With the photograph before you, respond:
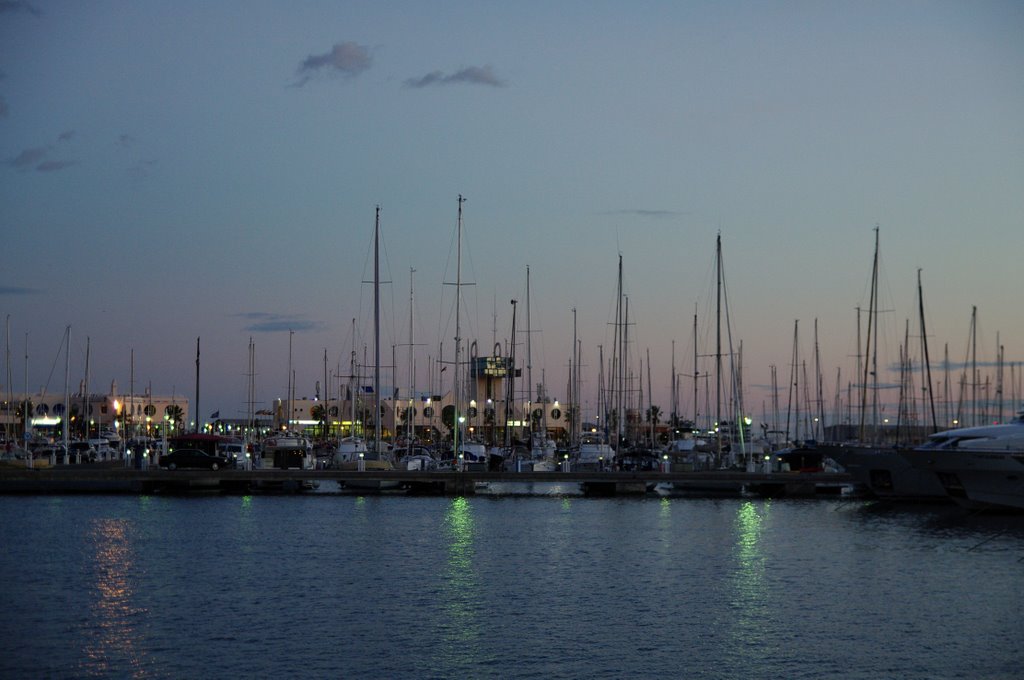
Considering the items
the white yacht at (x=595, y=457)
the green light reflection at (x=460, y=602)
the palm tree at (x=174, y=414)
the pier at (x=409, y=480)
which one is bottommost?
the green light reflection at (x=460, y=602)

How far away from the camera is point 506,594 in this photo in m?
35.8

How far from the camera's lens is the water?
27.0 meters

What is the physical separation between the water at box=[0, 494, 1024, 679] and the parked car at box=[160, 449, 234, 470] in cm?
1156

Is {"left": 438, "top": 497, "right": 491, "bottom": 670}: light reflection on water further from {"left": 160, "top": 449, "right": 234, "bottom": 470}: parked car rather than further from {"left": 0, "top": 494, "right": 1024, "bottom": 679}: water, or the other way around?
{"left": 160, "top": 449, "right": 234, "bottom": 470}: parked car

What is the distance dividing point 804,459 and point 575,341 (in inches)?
1165

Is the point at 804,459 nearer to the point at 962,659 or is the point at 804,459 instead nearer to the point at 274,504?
the point at 274,504

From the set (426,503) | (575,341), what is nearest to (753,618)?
(426,503)

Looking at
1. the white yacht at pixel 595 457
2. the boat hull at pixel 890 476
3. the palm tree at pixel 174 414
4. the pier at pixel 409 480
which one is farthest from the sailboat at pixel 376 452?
the palm tree at pixel 174 414

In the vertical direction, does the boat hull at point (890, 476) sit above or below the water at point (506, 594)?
above

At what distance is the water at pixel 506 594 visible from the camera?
2698 cm

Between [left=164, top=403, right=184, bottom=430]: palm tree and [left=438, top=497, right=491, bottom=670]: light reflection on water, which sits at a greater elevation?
[left=164, top=403, right=184, bottom=430]: palm tree

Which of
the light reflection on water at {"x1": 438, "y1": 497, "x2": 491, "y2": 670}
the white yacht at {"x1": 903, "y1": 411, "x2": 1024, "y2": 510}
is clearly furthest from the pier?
the light reflection on water at {"x1": 438, "y1": 497, "x2": 491, "y2": 670}

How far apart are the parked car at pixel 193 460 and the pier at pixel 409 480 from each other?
164 cm

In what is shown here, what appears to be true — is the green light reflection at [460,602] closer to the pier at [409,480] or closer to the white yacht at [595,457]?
the pier at [409,480]
